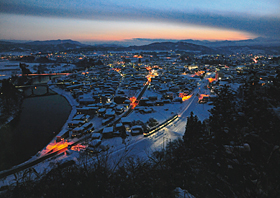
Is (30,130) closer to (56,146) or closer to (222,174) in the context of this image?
(56,146)

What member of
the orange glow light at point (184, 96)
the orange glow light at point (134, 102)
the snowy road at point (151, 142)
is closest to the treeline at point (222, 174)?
the snowy road at point (151, 142)

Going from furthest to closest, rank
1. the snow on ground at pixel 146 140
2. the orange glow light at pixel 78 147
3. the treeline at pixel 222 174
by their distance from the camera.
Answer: the orange glow light at pixel 78 147
the snow on ground at pixel 146 140
the treeline at pixel 222 174

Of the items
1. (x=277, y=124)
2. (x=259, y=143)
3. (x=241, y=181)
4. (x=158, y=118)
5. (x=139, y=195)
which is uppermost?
(x=277, y=124)

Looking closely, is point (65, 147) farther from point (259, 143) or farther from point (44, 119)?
point (259, 143)

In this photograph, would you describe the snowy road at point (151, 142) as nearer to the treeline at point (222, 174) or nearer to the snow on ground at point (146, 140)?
the snow on ground at point (146, 140)

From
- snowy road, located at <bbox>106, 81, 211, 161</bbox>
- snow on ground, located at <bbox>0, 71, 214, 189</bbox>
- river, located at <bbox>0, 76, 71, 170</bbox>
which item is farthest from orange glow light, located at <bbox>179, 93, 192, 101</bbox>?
river, located at <bbox>0, 76, 71, 170</bbox>

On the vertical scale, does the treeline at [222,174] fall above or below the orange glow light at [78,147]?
above

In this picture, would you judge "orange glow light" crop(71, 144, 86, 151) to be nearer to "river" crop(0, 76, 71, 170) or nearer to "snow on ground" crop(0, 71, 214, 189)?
"snow on ground" crop(0, 71, 214, 189)

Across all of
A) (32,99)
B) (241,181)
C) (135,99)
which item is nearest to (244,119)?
(241,181)
